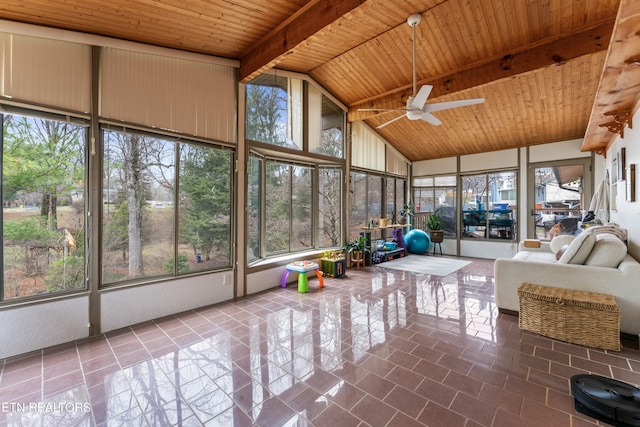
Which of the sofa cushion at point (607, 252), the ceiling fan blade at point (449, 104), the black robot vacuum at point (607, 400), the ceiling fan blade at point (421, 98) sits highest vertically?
the ceiling fan blade at point (421, 98)

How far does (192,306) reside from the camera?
4031 millimetres

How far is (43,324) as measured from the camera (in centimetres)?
292

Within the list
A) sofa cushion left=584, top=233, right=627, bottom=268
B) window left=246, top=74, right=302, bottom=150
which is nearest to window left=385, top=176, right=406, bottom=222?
window left=246, top=74, right=302, bottom=150

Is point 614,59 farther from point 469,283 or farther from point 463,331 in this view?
point 469,283

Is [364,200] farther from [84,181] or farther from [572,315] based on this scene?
[84,181]

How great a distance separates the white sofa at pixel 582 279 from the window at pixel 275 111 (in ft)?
13.1

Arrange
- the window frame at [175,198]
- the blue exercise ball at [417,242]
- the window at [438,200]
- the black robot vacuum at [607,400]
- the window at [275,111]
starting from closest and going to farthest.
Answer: the black robot vacuum at [607,400] → the window frame at [175,198] → the window at [275,111] → the blue exercise ball at [417,242] → the window at [438,200]

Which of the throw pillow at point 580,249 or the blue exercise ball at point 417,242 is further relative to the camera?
the blue exercise ball at point 417,242

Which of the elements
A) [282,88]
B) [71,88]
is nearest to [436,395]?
[71,88]

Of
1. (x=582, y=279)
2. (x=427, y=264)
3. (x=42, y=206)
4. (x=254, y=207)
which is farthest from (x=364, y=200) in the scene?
(x=42, y=206)

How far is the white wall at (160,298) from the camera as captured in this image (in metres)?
3.33

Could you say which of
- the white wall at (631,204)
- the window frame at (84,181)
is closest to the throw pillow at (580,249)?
the white wall at (631,204)

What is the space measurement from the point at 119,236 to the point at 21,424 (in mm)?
1944

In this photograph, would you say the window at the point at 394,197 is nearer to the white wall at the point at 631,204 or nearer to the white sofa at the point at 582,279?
the white sofa at the point at 582,279
